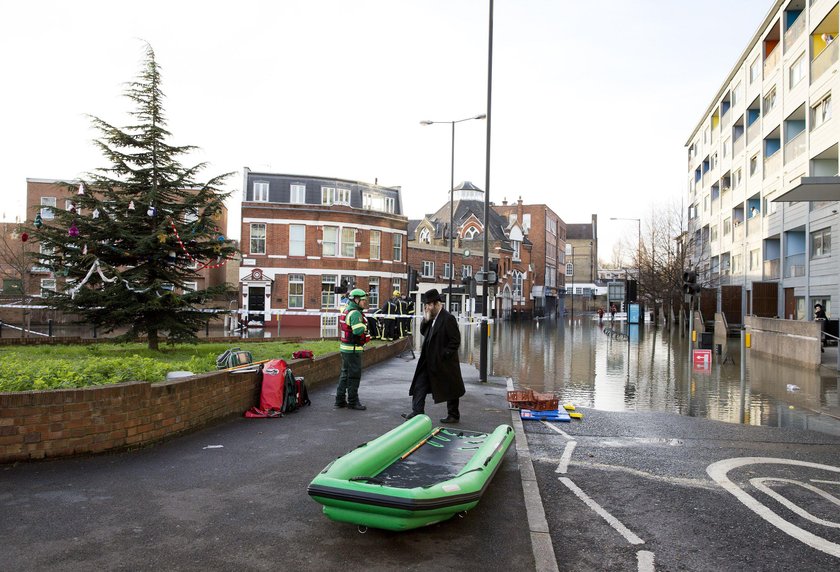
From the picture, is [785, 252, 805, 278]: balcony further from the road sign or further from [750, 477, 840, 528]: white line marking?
[750, 477, 840, 528]: white line marking

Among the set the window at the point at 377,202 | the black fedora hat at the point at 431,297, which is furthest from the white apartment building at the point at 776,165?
the window at the point at 377,202

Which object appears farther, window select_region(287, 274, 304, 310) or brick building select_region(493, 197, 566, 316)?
brick building select_region(493, 197, 566, 316)

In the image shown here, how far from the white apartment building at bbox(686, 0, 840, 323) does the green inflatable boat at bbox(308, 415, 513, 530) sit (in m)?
12.5

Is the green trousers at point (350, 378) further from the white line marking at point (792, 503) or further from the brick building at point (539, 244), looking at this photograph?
the brick building at point (539, 244)

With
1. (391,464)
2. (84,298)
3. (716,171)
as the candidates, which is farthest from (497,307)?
(391,464)

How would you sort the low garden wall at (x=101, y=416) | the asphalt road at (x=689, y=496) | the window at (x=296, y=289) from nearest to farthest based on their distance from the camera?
the asphalt road at (x=689, y=496)
the low garden wall at (x=101, y=416)
the window at (x=296, y=289)

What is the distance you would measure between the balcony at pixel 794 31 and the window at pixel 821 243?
9.14 m

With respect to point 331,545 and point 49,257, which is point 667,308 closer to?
point 49,257

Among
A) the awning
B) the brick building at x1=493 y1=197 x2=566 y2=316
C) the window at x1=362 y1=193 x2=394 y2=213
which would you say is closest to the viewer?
the awning

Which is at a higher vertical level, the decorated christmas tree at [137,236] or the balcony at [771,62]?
the balcony at [771,62]

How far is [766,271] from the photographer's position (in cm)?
3453

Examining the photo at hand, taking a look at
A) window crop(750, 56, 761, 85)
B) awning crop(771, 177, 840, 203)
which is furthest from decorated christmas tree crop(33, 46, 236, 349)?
window crop(750, 56, 761, 85)

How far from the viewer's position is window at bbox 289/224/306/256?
4009cm

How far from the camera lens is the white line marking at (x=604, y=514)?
4.80 m
